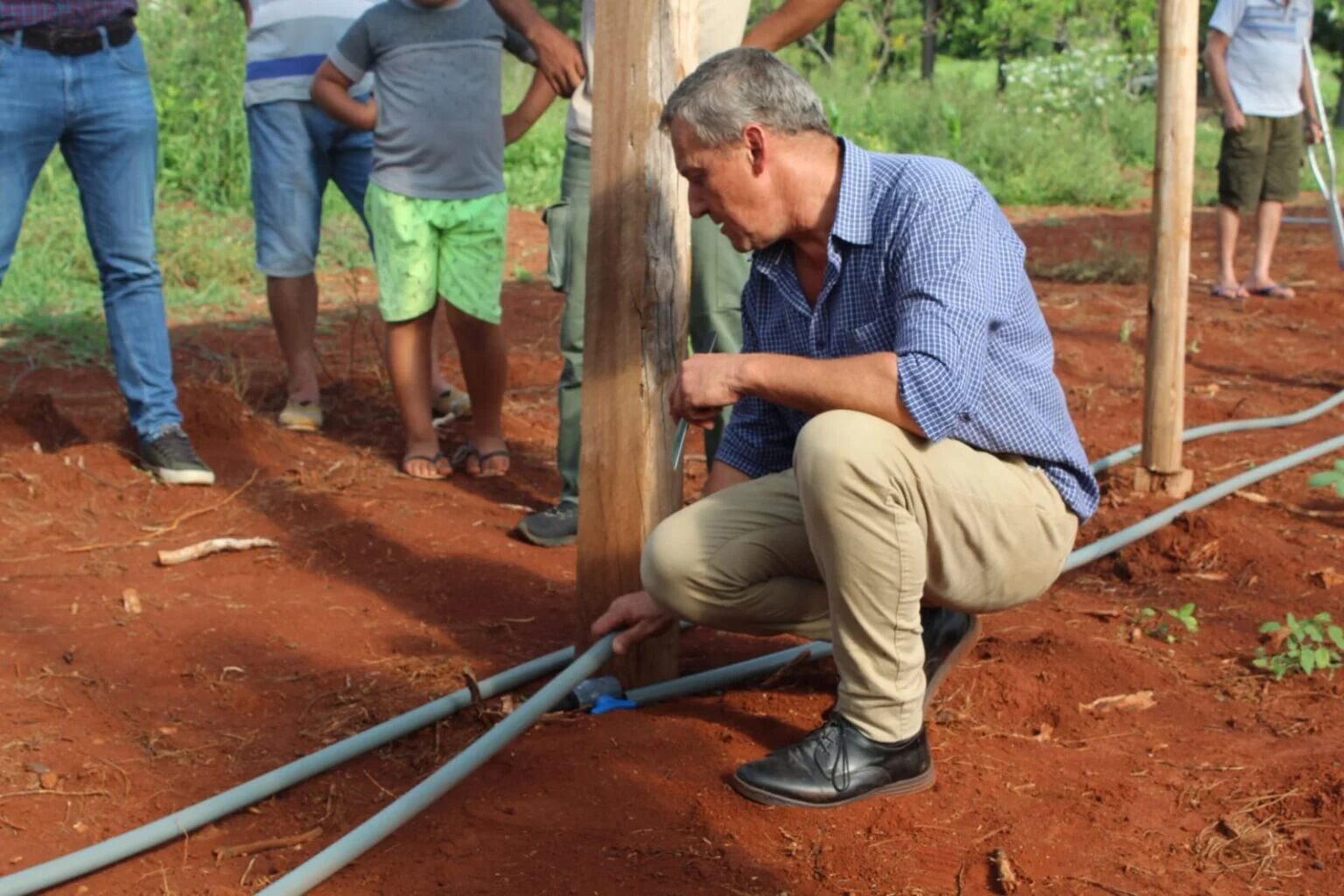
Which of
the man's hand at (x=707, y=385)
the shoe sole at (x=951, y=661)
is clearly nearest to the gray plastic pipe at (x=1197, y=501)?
the shoe sole at (x=951, y=661)

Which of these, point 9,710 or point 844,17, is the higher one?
point 844,17

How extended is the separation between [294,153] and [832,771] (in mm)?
3546

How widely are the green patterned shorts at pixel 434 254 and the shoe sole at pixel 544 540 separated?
2.71 ft

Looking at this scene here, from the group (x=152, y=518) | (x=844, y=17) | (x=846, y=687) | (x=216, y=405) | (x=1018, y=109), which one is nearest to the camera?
(x=846, y=687)

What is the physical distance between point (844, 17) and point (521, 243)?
64.1 ft

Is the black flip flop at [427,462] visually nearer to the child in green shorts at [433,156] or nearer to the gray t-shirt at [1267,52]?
the child in green shorts at [433,156]

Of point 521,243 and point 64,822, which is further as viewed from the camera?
point 521,243

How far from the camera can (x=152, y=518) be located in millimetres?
4570

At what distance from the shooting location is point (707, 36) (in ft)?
12.6

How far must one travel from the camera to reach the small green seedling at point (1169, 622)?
3766 mm

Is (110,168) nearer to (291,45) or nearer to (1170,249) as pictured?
(291,45)

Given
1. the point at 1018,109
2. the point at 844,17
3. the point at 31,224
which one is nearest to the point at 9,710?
the point at 31,224

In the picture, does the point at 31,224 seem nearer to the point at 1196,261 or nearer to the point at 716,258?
the point at 716,258

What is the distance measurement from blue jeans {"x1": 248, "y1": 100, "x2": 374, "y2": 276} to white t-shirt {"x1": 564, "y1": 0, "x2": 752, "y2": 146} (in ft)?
5.33
